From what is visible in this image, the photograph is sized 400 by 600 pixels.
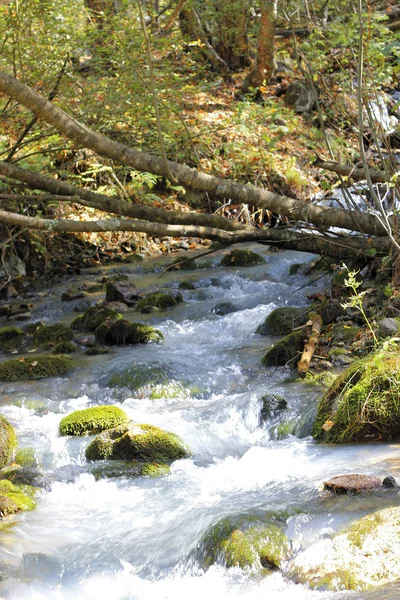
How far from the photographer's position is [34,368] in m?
7.98

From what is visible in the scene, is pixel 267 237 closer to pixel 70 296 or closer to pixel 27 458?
pixel 27 458

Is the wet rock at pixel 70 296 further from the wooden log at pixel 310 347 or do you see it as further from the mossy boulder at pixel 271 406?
the mossy boulder at pixel 271 406

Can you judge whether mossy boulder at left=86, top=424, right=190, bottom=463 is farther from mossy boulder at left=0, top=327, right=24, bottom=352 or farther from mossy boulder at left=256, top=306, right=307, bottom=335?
mossy boulder at left=0, top=327, right=24, bottom=352

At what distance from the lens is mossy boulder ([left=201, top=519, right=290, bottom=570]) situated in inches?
151

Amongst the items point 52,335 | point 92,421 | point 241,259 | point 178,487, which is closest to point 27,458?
point 92,421

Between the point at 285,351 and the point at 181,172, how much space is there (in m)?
2.11

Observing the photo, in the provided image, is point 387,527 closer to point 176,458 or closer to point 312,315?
point 176,458

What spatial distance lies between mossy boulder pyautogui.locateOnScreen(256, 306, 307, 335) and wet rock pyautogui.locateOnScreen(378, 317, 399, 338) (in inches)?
83.3

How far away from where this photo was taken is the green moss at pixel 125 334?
894 centimetres

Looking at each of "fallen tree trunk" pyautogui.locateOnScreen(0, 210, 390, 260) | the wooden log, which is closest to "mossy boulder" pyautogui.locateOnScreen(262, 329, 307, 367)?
the wooden log

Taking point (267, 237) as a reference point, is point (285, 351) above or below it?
below

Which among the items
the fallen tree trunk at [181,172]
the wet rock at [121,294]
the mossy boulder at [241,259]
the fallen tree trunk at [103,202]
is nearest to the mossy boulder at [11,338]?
the wet rock at [121,294]

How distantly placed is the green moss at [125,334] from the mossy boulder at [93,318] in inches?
18.6

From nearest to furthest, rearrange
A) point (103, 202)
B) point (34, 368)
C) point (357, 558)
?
point (357, 558)
point (103, 202)
point (34, 368)
